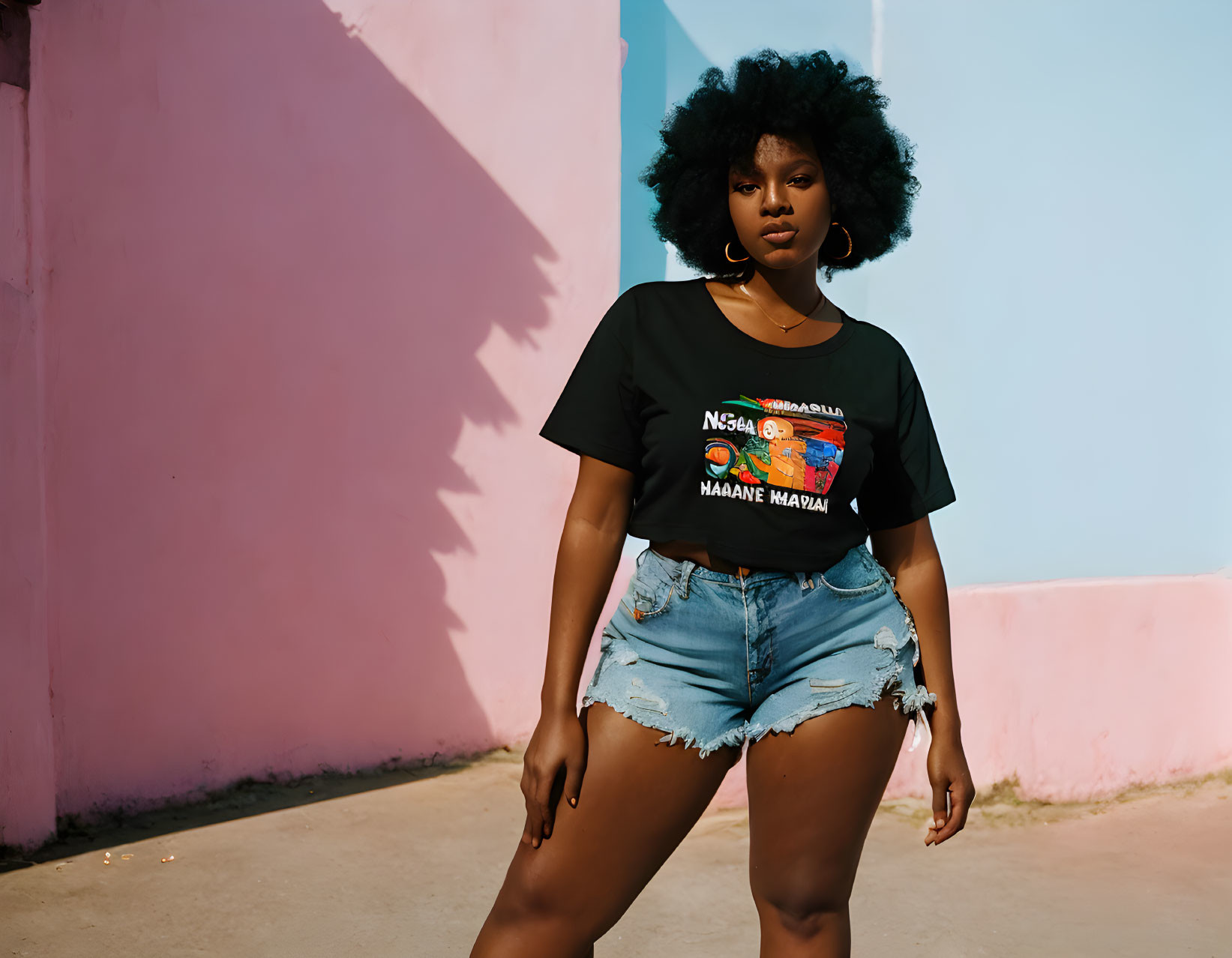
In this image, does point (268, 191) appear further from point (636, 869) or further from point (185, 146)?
point (636, 869)

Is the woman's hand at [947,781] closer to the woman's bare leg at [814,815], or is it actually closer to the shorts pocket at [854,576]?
the woman's bare leg at [814,815]

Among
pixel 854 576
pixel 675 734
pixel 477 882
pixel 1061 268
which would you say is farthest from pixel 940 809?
pixel 1061 268

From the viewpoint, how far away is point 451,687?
450 centimetres

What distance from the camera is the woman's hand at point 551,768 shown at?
1.68m

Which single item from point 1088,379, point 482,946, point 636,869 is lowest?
point 482,946

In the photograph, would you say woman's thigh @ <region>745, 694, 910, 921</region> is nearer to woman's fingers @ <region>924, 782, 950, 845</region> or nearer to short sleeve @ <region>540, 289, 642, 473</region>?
woman's fingers @ <region>924, 782, 950, 845</region>

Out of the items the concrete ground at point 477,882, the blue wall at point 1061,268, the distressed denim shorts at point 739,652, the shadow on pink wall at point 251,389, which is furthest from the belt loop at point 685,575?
the blue wall at point 1061,268

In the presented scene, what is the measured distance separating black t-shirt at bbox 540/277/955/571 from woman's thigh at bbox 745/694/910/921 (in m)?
0.27

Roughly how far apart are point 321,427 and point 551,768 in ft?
9.32

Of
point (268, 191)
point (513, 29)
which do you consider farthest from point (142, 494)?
point (513, 29)

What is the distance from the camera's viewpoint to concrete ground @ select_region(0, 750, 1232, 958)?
3.20 meters

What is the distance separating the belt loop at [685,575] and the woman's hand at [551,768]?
255 millimetres

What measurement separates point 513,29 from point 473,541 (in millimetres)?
2040

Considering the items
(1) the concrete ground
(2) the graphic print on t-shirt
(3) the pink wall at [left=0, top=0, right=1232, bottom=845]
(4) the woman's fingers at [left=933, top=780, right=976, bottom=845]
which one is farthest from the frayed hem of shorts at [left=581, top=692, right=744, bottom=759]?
(3) the pink wall at [left=0, top=0, right=1232, bottom=845]
